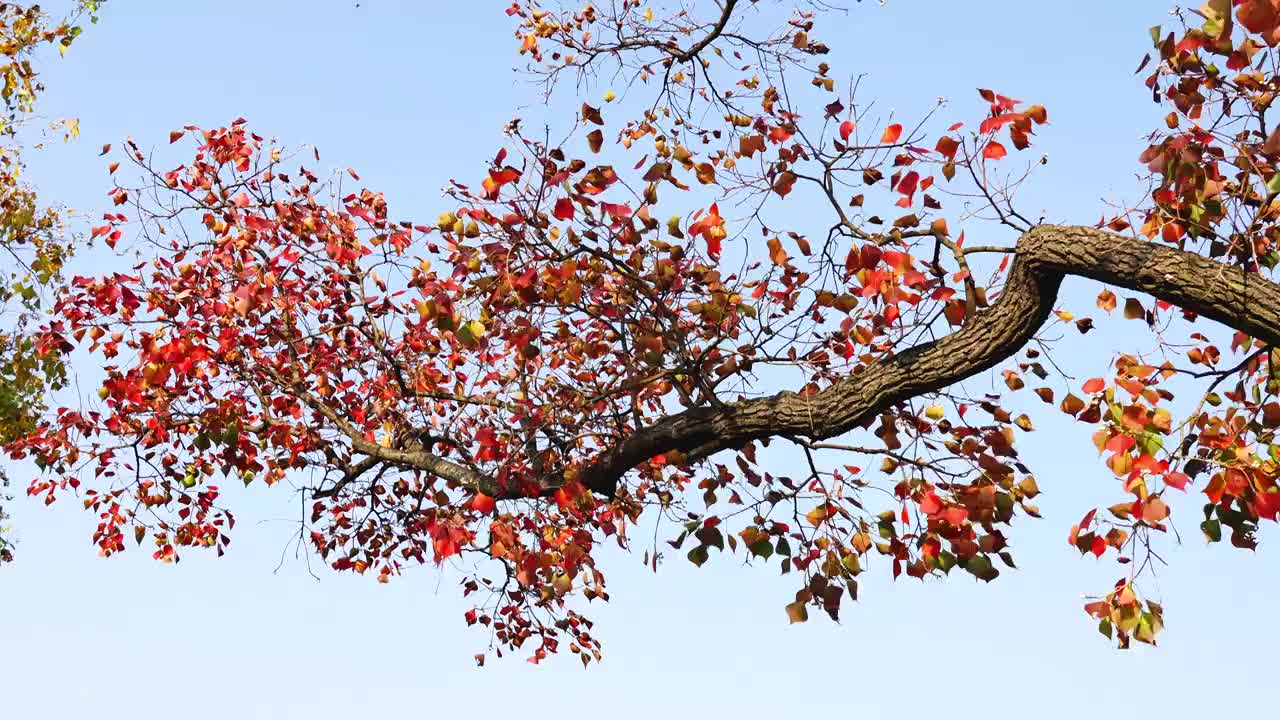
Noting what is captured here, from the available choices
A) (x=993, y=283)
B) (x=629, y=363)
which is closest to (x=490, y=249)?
(x=629, y=363)

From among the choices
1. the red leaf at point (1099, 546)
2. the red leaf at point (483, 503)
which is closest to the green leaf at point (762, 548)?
the red leaf at point (483, 503)

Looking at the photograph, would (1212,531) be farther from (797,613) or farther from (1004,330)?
(797,613)

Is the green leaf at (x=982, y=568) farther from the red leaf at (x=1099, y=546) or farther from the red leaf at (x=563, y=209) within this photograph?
the red leaf at (x=563, y=209)

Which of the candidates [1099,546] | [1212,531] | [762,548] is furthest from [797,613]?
[1212,531]

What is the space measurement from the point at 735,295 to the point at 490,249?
120 centimetres

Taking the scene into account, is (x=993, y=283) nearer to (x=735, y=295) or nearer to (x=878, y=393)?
(x=878, y=393)

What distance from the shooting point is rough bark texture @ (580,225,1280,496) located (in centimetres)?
553

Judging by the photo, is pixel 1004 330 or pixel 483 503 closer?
pixel 1004 330

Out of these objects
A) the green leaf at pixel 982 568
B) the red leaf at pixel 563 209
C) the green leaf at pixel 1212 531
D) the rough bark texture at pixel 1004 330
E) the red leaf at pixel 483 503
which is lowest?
the green leaf at pixel 982 568

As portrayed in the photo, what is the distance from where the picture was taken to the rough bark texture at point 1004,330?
5531 millimetres

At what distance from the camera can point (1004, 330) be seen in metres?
5.84

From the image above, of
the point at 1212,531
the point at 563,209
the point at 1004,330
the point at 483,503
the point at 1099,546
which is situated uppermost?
the point at 563,209

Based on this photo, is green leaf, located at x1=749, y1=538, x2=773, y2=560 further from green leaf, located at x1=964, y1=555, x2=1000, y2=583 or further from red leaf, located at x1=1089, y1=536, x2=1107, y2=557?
red leaf, located at x1=1089, y1=536, x2=1107, y2=557

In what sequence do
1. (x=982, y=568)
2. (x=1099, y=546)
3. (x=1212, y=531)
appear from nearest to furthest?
1. (x=1099, y=546)
2. (x=982, y=568)
3. (x=1212, y=531)
